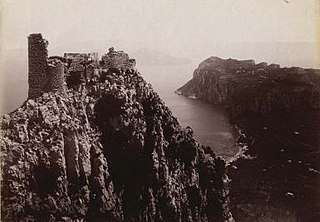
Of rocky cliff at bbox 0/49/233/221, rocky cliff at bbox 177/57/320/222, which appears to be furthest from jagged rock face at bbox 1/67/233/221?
rocky cliff at bbox 177/57/320/222

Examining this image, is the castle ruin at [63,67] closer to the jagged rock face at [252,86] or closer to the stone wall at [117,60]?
the stone wall at [117,60]

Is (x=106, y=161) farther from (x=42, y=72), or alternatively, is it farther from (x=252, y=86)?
(x=252, y=86)

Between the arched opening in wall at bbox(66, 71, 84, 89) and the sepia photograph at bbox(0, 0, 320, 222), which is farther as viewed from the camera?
the arched opening in wall at bbox(66, 71, 84, 89)

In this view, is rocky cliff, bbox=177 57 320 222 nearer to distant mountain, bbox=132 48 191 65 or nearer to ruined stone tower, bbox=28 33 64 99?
A: distant mountain, bbox=132 48 191 65

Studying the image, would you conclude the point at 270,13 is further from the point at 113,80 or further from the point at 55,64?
the point at 55,64

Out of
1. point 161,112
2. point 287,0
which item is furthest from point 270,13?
point 161,112

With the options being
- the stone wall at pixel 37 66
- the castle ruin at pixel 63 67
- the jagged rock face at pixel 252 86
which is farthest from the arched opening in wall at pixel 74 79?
the jagged rock face at pixel 252 86

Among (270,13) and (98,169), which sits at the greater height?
(270,13)
